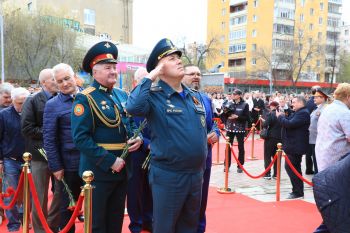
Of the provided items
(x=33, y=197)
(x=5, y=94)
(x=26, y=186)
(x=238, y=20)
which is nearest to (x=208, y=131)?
(x=33, y=197)

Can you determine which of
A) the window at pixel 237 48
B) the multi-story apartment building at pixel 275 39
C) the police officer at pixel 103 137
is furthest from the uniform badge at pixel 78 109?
the window at pixel 237 48

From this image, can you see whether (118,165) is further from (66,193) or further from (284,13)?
(284,13)

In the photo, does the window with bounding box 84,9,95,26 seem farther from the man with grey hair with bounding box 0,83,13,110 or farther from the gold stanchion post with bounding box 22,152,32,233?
the gold stanchion post with bounding box 22,152,32,233

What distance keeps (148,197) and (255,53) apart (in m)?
51.4

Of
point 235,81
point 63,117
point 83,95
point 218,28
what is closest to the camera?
point 83,95

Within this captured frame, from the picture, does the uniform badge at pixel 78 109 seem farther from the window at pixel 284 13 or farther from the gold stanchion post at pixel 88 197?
the window at pixel 284 13

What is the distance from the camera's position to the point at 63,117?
381 centimetres

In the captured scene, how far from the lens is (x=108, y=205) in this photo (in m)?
3.38

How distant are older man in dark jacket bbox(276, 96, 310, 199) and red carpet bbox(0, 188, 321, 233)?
338 millimetres

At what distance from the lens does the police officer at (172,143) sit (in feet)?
9.40

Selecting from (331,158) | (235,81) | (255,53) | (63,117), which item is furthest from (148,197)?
(255,53)

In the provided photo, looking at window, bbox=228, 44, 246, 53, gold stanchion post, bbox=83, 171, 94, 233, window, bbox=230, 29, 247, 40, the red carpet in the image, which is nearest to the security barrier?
gold stanchion post, bbox=83, 171, 94, 233

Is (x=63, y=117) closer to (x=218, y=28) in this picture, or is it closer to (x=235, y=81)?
(x=235, y=81)

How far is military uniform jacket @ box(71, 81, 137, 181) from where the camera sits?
3.13 m
